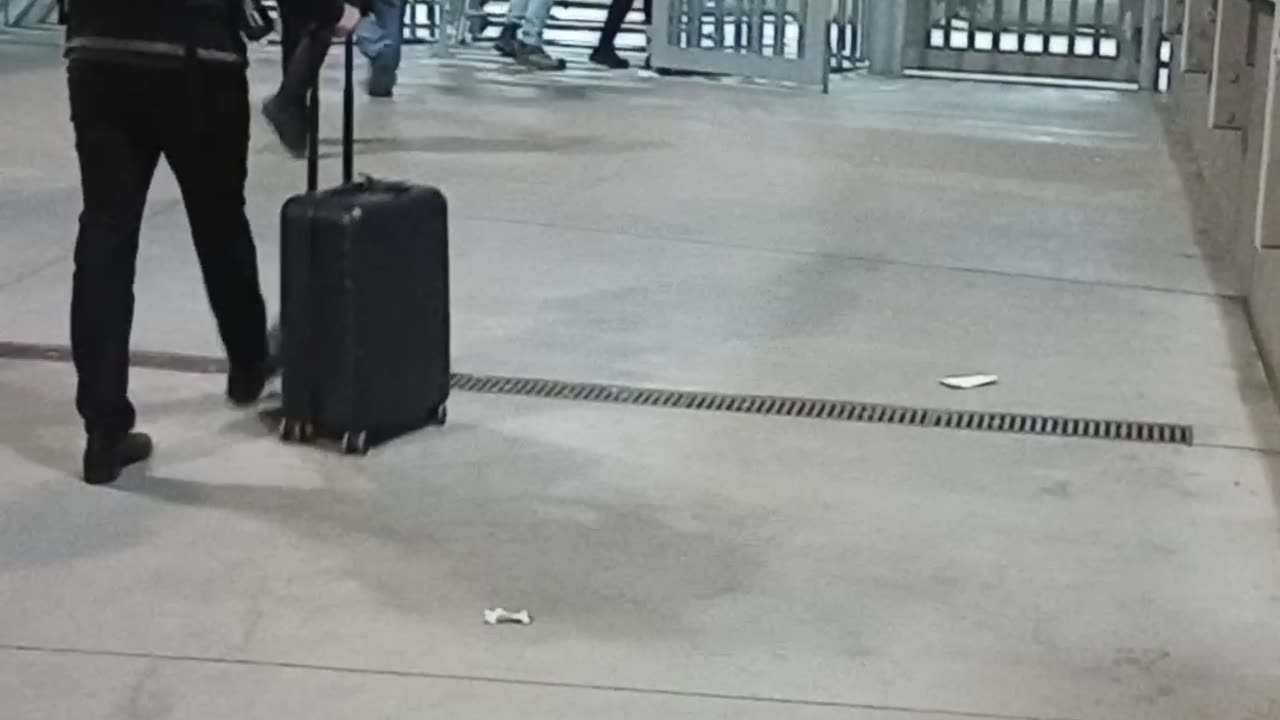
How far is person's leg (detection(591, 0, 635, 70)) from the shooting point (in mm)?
11703

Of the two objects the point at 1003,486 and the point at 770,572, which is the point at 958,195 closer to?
the point at 1003,486

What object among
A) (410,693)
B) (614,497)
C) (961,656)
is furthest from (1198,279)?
(410,693)

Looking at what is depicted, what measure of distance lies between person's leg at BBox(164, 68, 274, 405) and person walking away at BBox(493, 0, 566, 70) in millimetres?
7519

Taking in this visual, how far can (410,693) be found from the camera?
270 cm

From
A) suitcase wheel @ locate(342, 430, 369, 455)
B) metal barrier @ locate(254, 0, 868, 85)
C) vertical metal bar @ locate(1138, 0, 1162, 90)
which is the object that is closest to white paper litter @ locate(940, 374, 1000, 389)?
suitcase wheel @ locate(342, 430, 369, 455)

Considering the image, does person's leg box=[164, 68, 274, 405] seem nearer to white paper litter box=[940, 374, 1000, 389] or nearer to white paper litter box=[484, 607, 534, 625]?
white paper litter box=[484, 607, 534, 625]

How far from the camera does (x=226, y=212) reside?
3.76m

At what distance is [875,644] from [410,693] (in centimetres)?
71

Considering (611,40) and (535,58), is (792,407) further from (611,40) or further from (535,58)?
(611,40)

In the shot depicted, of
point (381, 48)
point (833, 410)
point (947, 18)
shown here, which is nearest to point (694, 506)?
point (833, 410)

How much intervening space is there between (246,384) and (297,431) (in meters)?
0.30

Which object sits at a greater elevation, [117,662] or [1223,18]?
[1223,18]

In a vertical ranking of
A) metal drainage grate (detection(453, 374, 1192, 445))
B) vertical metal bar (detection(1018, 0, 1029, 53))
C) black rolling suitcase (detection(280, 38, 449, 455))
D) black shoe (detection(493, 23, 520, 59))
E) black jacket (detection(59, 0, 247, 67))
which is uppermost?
black jacket (detection(59, 0, 247, 67))

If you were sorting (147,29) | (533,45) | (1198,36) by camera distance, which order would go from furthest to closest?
1. (533,45)
2. (1198,36)
3. (147,29)
